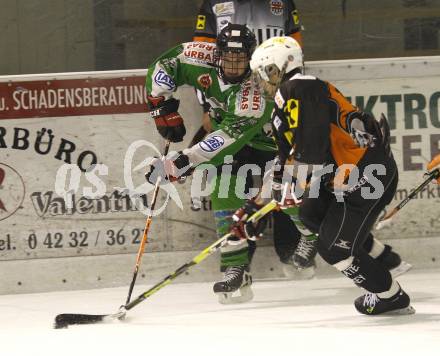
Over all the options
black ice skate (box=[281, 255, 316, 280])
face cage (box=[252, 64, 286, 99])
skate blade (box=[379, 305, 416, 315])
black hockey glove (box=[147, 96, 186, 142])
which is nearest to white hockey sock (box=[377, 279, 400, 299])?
skate blade (box=[379, 305, 416, 315])

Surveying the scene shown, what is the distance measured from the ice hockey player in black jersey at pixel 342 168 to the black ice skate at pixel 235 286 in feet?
2.17

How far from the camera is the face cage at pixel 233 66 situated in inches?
203

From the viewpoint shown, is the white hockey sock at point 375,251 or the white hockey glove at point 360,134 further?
the white hockey sock at point 375,251

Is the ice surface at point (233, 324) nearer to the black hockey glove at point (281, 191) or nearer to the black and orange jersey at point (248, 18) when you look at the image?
the black hockey glove at point (281, 191)

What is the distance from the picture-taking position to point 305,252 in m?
5.50

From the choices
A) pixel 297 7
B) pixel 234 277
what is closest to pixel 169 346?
pixel 234 277

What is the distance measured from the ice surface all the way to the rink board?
142 mm

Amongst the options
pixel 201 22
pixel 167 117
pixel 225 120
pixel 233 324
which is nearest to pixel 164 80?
pixel 167 117

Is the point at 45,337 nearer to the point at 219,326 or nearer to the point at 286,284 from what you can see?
the point at 219,326

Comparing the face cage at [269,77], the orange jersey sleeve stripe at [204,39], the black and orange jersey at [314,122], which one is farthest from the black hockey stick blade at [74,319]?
the orange jersey sleeve stripe at [204,39]

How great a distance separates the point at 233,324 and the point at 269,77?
102 cm

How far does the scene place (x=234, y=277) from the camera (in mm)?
5145

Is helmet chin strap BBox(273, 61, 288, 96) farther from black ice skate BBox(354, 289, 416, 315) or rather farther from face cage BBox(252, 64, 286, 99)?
black ice skate BBox(354, 289, 416, 315)

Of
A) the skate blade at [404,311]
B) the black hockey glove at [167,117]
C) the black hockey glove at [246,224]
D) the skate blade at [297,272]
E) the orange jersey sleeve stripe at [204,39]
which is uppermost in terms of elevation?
the orange jersey sleeve stripe at [204,39]
